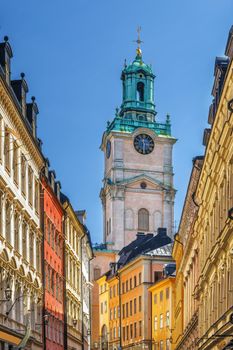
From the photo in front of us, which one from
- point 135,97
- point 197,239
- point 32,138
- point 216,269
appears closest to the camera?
point 216,269

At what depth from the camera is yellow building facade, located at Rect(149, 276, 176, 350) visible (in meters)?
87.8

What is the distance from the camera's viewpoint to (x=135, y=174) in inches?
5300

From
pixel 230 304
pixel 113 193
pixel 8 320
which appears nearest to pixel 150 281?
pixel 113 193

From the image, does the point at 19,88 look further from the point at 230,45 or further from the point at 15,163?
the point at 230,45

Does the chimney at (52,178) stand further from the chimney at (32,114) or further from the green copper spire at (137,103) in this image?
the green copper spire at (137,103)

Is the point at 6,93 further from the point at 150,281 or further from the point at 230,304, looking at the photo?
the point at 150,281

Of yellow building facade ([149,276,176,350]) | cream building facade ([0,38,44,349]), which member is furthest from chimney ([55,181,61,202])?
yellow building facade ([149,276,176,350])

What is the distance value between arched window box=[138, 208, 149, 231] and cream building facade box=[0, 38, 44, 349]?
83.6 m

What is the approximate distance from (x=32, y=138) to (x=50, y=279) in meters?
12.6

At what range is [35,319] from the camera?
4631 centimetres

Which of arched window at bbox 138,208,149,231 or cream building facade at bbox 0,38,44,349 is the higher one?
arched window at bbox 138,208,149,231

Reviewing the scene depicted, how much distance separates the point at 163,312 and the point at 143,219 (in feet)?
132

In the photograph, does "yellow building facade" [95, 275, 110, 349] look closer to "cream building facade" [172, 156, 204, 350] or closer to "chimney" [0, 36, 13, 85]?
"cream building facade" [172, 156, 204, 350]

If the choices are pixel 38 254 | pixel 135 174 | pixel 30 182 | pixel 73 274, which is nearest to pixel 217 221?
pixel 30 182
